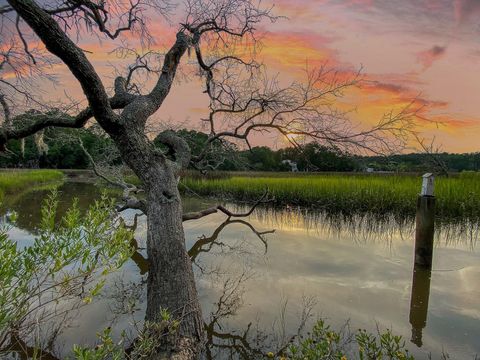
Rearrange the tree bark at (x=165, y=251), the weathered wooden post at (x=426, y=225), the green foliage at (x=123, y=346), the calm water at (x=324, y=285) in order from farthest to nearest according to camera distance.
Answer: the weathered wooden post at (x=426, y=225), the calm water at (x=324, y=285), the tree bark at (x=165, y=251), the green foliage at (x=123, y=346)

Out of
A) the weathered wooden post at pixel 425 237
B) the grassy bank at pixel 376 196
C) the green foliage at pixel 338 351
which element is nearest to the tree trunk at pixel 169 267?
the green foliage at pixel 338 351

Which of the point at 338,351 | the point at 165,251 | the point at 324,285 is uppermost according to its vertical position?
the point at 165,251

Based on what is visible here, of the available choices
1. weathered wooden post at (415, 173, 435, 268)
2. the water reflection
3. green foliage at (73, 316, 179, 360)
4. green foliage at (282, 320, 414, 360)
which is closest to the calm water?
the water reflection

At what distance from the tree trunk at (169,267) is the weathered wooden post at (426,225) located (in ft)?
11.9

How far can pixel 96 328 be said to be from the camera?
3787mm

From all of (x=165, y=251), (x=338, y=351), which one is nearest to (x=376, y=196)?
(x=165, y=251)

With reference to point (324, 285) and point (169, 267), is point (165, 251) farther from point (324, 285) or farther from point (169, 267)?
point (324, 285)

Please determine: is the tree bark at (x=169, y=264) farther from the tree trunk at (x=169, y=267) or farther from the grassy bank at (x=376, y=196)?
the grassy bank at (x=376, y=196)

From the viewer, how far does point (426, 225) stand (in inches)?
219

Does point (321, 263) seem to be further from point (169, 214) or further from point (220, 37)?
point (220, 37)

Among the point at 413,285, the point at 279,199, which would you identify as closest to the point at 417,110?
the point at 413,285

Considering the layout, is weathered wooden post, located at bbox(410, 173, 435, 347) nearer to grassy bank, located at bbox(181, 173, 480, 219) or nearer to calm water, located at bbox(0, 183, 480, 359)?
calm water, located at bbox(0, 183, 480, 359)

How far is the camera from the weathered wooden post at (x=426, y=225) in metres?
5.55

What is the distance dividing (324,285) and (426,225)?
6.03 ft
